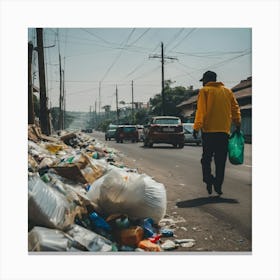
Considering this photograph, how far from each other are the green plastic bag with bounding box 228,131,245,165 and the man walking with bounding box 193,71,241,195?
149mm

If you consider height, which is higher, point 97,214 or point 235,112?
point 235,112

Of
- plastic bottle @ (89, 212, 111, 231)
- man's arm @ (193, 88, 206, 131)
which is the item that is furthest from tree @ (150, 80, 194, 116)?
plastic bottle @ (89, 212, 111, 231)

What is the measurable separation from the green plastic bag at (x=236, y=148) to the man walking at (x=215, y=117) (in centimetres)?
15

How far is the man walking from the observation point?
18.1ft

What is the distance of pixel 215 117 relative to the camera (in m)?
5.52

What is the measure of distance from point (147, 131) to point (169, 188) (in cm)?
1218

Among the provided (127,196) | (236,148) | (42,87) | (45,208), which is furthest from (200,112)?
(42,87)

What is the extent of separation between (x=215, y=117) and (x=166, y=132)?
12.2 m

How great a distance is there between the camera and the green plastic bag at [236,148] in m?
5.70

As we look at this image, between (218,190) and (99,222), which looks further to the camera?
(218,190)

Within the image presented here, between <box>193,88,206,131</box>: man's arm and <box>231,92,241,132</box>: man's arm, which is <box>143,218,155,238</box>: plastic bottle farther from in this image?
<box>231,92,241,132</box>: man's arm

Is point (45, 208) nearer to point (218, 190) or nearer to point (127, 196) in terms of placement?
point (127, 196)
